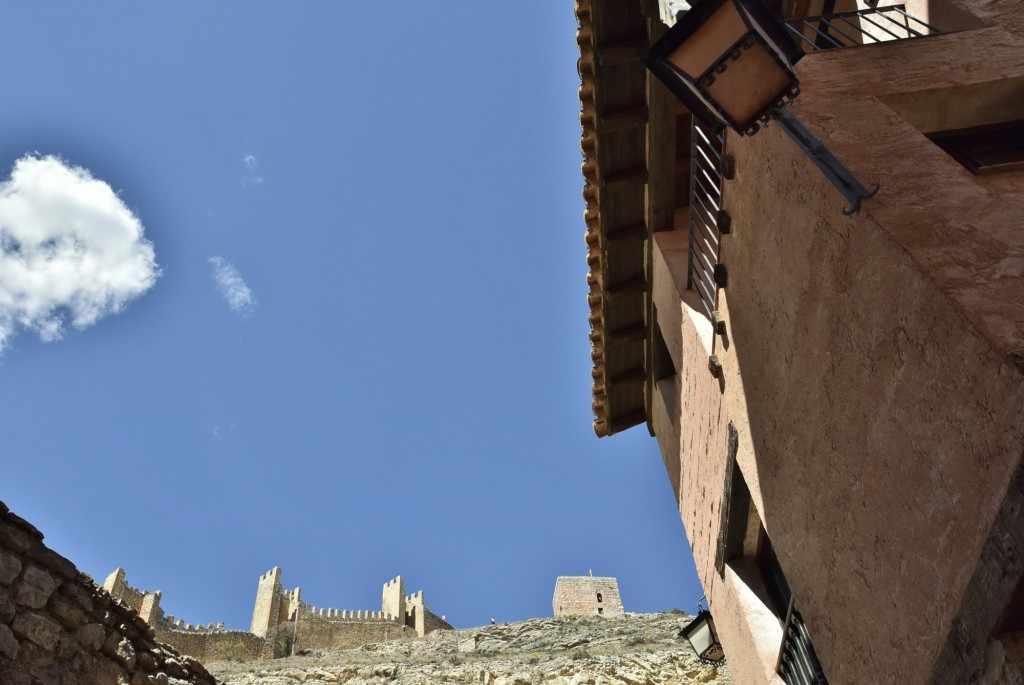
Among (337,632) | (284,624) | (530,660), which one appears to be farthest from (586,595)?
(530,660)

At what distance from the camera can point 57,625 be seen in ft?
12.7

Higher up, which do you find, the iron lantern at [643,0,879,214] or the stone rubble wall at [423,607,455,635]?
the stone rubble wall at [423,607,455,635]

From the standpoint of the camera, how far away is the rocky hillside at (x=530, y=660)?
20.1 metres

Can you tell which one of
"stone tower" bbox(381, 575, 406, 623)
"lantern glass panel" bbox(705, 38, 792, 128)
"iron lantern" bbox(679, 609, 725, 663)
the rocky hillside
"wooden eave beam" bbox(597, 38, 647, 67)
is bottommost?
"iron lantern" bbox(679, 609, 725, 663)

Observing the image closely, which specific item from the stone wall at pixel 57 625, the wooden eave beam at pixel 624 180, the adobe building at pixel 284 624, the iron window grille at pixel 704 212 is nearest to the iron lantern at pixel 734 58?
the iron window grille at pixel 704 212

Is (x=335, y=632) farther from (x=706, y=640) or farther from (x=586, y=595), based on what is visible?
(x=706, y=640)

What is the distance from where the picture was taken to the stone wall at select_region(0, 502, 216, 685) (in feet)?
11.8

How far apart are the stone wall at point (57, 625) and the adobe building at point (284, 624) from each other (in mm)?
36981

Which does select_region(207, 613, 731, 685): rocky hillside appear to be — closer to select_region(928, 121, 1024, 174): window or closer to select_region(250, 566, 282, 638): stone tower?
select_region(250, 566, 282, 638): stone tower

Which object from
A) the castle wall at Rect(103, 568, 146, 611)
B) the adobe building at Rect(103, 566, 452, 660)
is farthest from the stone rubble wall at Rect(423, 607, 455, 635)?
the castle wall at Rect(103, 568, 146, 611)

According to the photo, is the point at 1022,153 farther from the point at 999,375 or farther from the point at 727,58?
the point at 999,375

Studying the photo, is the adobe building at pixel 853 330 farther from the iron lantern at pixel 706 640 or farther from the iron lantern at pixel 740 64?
the iron lantern at pixel 706 640

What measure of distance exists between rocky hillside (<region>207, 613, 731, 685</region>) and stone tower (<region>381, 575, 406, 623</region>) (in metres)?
17.4

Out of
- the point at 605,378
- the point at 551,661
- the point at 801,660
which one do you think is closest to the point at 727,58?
the point at 801,660
